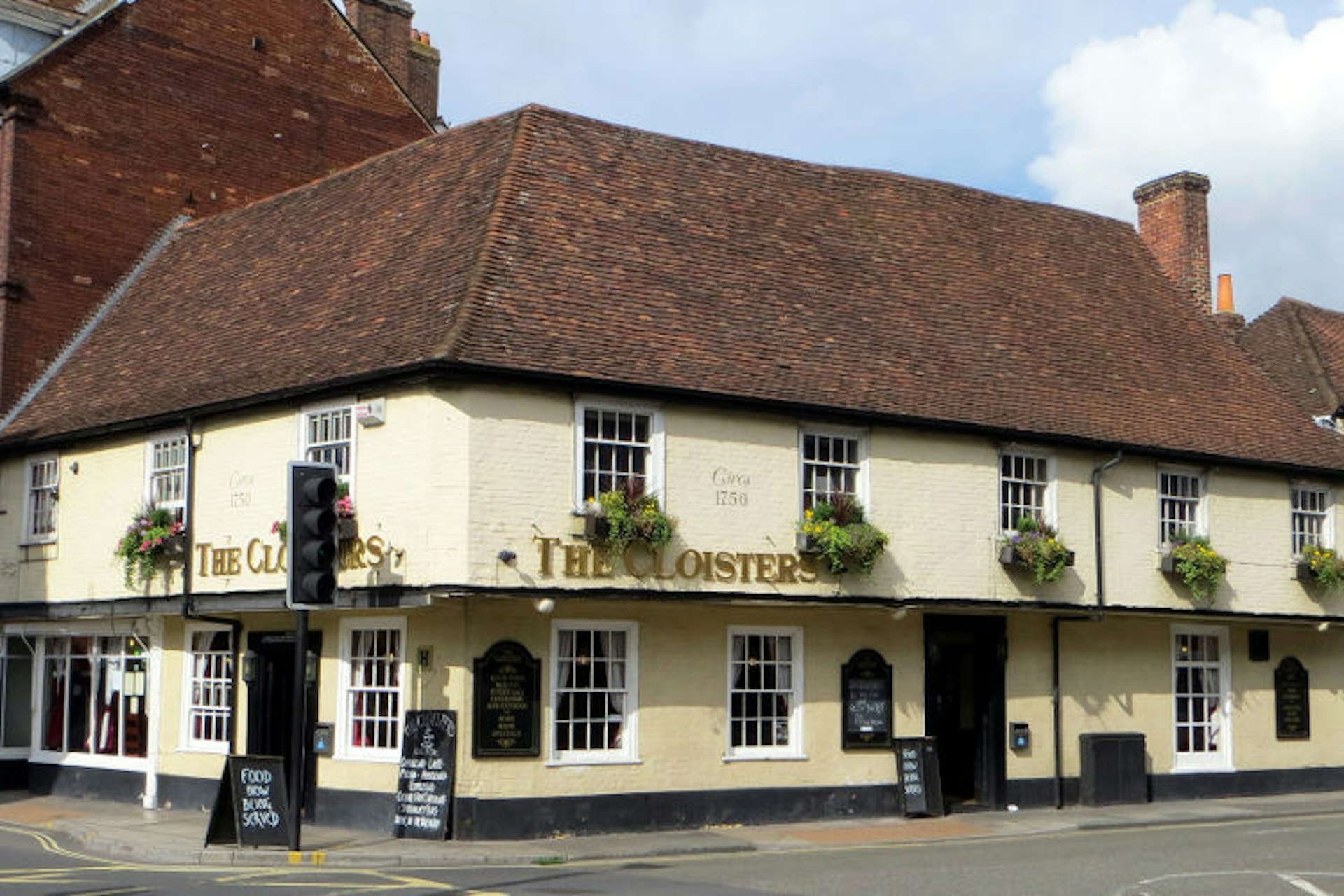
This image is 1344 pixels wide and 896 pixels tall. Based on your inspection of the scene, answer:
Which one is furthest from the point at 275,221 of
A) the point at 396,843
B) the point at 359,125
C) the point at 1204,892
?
the point at 1204,892

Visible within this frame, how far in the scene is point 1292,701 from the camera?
25797 millimetres

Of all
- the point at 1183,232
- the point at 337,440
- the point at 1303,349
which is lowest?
the point at 337,440

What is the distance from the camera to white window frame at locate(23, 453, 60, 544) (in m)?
24.4

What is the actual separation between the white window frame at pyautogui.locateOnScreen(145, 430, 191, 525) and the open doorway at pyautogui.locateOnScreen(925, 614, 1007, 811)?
992 cm

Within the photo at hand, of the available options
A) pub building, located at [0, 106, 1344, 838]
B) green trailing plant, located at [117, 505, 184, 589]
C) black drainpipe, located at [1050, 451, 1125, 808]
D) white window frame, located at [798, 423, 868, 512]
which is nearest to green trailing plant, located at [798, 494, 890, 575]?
pub building, located at [0, 106, 1344, 838]

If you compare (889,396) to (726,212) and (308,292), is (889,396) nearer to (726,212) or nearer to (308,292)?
(726,212)

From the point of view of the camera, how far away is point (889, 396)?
21562 millimetres

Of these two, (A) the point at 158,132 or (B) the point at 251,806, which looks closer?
(B) the point at 251,806

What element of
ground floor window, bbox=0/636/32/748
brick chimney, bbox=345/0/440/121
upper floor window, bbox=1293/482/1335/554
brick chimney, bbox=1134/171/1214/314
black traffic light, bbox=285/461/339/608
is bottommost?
ground floor window, bbox=0/636/32/748

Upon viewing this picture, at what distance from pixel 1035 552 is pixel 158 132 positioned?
16.4 meters

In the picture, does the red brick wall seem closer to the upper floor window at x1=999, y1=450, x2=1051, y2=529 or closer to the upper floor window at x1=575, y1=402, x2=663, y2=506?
the upper floor window at x1=575, y1=402, x2=663, y2=506

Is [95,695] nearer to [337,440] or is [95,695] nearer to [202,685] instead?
[202,685]

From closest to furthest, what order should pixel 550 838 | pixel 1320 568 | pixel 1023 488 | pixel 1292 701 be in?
1. pixel 550 838
2. pixel 1023 488
3. pixel 1320 568
4. pixel 1292 701

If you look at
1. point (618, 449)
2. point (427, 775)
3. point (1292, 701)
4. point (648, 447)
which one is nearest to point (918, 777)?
Result: point (648, 447)
